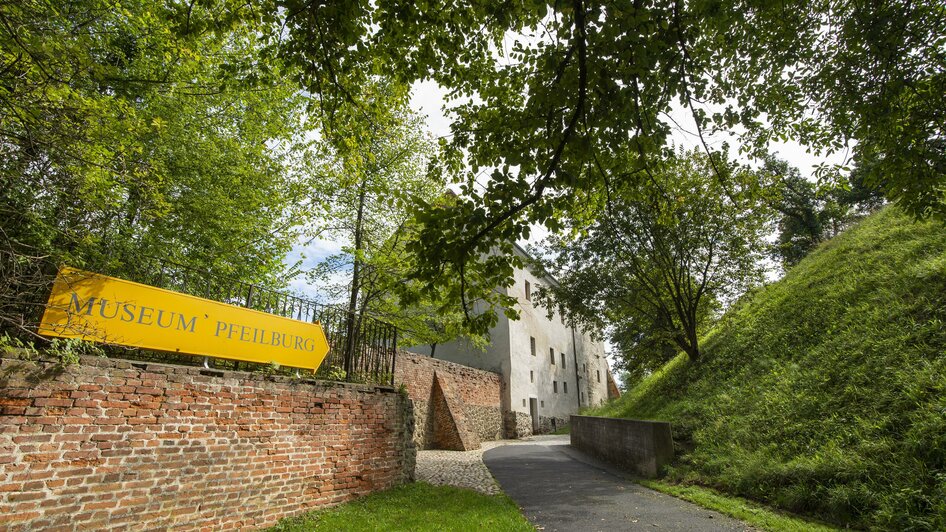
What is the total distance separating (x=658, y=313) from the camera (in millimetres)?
16344

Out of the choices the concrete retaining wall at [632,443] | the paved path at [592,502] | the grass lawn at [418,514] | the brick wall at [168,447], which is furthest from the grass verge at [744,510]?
the brick wall at [168,447]

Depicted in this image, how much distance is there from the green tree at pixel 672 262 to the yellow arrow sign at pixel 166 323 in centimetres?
886

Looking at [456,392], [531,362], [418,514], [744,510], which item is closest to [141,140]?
[418,514]

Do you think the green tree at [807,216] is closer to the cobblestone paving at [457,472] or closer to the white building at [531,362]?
the white building at [531,362]

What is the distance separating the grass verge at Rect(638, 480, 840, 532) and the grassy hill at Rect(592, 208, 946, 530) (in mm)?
273

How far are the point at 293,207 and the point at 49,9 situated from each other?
7.23m

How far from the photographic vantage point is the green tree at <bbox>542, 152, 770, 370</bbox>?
1352 centimetres

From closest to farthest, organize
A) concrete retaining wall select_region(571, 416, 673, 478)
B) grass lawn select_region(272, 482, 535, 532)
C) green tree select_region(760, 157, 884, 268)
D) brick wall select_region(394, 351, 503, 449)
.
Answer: grass lawn select_region(272, 482, 535, 532), concrete retaining wall select_region(571, 416, 673, 478), brick wall select_region(394, 351, 503, 449), green tree select_region(760, 157, 884, 268)

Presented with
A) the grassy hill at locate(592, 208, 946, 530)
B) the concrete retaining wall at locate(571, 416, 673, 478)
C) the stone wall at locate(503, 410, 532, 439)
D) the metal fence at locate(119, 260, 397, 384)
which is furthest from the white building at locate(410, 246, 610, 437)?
the metal fence at locate(119, 260, 397, 384)

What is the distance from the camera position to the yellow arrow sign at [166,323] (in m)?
4.72

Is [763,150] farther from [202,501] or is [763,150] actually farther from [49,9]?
[49,9]

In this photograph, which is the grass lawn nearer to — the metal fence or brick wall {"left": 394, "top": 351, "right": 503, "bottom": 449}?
the metal fence

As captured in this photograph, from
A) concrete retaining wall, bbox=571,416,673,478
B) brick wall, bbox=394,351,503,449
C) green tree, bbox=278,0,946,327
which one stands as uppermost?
green tree, bbox=278,0,946,327

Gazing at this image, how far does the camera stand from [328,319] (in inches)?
327
